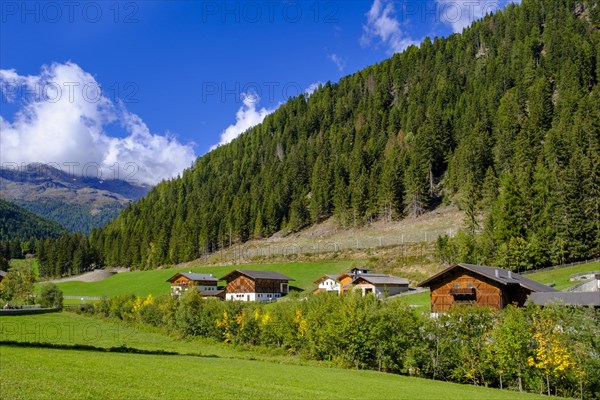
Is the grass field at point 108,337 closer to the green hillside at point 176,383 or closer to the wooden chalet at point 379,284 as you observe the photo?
the green hillside at point 176,383

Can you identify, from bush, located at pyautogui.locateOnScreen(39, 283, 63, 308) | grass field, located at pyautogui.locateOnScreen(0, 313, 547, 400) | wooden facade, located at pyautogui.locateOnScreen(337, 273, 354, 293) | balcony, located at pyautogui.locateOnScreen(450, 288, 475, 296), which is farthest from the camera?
bush, located at pyautogui.locateOnScreen(39, 283, 63, 308)

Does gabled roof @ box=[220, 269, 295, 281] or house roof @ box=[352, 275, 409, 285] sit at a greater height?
gabled roof @ box=[220, 269, 295, 281]

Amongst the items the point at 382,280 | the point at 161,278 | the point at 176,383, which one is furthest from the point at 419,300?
the point at 161,278

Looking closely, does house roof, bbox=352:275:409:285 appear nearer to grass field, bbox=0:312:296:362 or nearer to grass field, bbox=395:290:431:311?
grass field, bbox=395:290:431:311

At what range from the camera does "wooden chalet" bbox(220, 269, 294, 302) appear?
3647 inches

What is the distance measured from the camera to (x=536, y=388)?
3195 cm

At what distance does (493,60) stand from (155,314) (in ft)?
492

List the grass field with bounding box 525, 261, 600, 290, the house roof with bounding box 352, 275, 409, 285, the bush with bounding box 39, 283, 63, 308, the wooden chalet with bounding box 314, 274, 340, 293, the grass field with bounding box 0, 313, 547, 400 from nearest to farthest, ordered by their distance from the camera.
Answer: the grass field with bounding box 0, 313, 547, 400
the grass field with bounding box 525, 261, 600, 290
the house roof with bounding box 352, 275, 409, 285
the bush with bounding box 39, 283, 63, 308
the wooden chalet with bounding box 314, 274, 340, 293

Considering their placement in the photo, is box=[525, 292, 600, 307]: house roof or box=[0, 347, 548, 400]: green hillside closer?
box=[0, 347, 548, 400]: green hillside

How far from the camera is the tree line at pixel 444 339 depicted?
30578 mm

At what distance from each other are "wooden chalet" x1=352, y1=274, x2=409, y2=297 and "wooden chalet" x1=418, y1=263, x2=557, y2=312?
Answer: 22.0 m

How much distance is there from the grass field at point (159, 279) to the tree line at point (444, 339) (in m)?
48.5

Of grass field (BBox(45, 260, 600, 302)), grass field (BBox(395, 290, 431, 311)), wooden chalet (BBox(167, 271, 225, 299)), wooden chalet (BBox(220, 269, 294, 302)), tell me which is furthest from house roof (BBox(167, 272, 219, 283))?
grass field (BBox(395, 290, 431, 311))

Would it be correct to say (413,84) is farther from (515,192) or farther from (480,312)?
(480,312)
